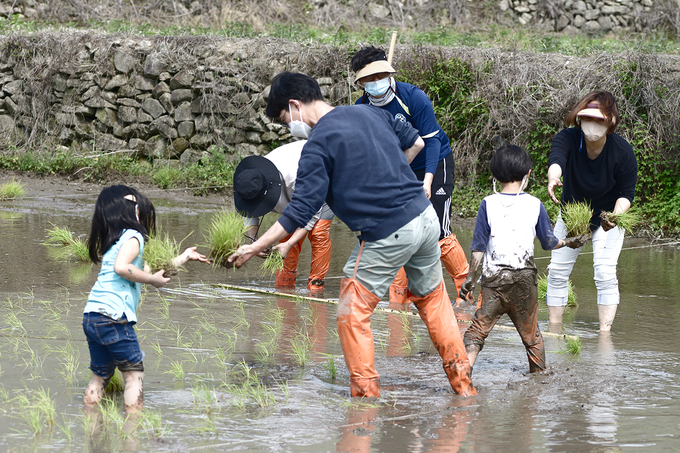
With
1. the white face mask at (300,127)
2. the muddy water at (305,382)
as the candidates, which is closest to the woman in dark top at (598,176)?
the muddy water at (305,382)

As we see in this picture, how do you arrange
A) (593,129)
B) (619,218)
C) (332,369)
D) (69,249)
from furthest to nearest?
(69,249) → (593,129) → (619,218) → (332,369)

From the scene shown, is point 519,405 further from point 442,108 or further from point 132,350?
point 442,108

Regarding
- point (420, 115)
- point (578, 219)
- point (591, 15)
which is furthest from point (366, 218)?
point (591, 15)

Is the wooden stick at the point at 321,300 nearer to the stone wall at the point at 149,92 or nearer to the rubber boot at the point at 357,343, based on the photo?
the rubber boot at the point at 357,343

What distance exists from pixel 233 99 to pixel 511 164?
34.8 feet

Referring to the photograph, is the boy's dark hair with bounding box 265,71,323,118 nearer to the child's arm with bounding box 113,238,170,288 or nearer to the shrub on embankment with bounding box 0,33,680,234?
the child's arm with bounding box 113,238,170,288

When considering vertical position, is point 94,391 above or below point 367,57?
below

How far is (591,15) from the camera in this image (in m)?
19.7

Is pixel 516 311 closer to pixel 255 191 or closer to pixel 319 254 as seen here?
pixel 255 191

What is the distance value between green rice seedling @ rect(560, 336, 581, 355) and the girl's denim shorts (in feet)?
9.04

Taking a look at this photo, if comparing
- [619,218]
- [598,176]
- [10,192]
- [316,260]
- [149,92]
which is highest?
[149,92]

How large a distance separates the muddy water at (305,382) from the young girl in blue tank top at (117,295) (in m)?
0.15

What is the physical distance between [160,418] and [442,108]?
1020 centimetres

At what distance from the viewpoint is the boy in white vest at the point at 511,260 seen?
419 cm
